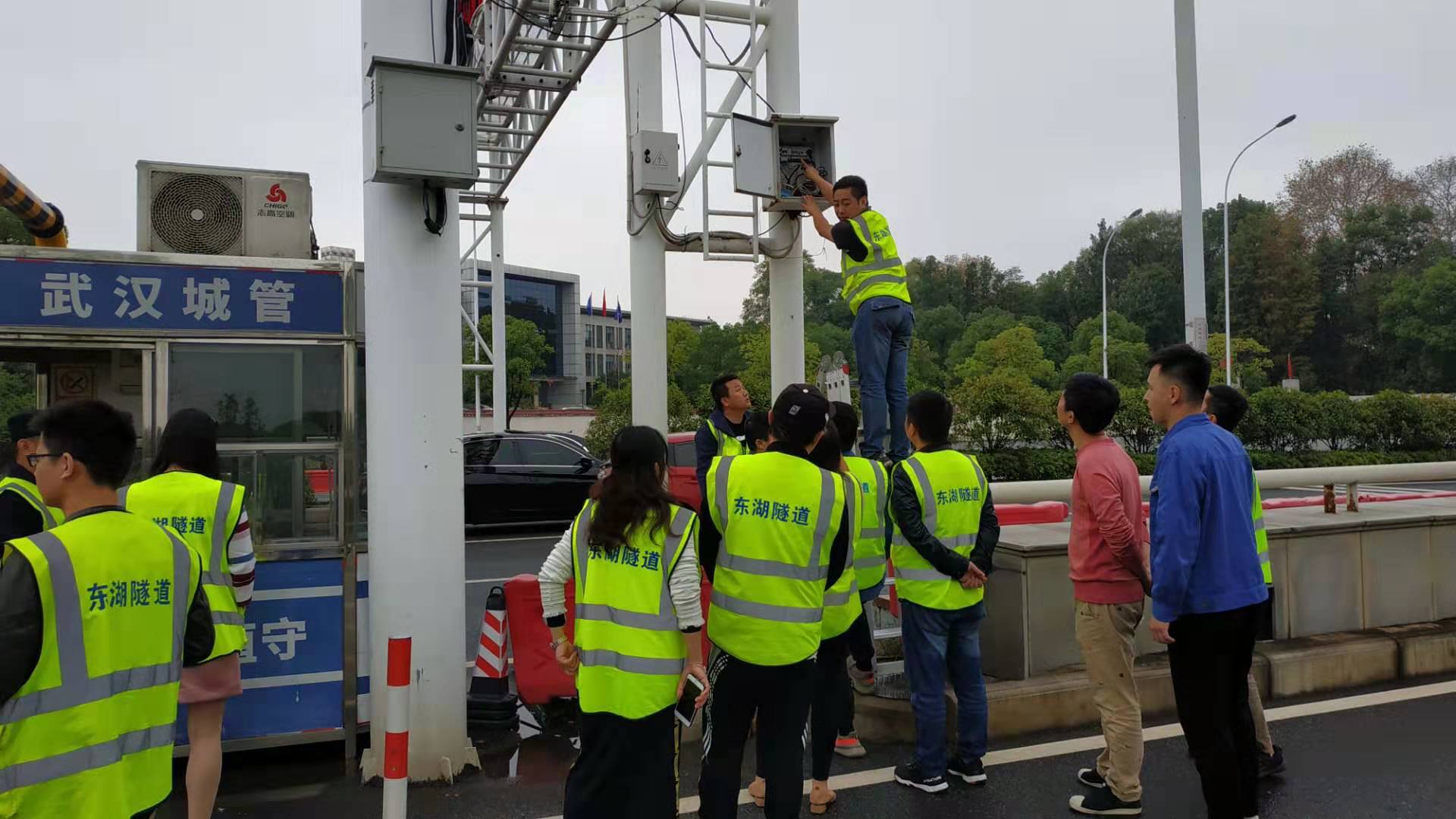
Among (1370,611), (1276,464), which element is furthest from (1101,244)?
(1370,611)

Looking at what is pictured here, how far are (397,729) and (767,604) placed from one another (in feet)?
4.56

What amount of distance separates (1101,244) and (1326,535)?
67.3 metres

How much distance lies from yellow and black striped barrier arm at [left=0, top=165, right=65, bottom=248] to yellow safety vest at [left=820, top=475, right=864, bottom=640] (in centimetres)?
438

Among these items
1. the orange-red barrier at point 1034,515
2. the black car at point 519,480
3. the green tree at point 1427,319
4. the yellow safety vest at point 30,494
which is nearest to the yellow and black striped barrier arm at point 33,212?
the yellow safety vest at point 30,494

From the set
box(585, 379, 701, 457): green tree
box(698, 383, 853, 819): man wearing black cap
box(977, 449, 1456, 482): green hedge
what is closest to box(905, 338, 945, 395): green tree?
box(585, 379, 701, 457): green tree

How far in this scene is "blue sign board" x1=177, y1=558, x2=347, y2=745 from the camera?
4609 mm

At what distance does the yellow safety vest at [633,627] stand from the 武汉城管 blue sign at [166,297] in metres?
2.70

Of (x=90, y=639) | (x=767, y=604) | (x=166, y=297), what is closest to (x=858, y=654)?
(x=767, y=604)

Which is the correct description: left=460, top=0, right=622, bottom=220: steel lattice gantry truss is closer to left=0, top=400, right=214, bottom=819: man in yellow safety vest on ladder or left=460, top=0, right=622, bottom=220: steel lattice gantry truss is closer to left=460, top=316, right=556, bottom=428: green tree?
left=0, top=400, right=214, bottom=819: man in yellow safety vest on ladder

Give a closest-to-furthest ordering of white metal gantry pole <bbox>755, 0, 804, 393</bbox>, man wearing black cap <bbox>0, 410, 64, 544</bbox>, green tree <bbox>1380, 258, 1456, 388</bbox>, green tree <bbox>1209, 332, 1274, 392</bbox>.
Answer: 1. man wearing black cap <bbox>0, 410, 64, 544</bbox>
2. white metal gantry pole <bbox>755, 0, 804, 393</bbox>
3. green tree <bbox>1209, 332, 1274, 392</bbox>
4. green tree <bbox>1380, 258, 1456, 388</bbox>

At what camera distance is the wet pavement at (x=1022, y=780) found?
4.06m

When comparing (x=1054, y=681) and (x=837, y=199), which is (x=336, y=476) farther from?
(x=1054, y=681)

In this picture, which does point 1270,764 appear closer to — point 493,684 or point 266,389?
point 493,684

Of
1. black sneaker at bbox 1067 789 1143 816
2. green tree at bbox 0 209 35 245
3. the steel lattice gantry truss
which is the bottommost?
black sneaker at bbox 1067 789 1143 816
